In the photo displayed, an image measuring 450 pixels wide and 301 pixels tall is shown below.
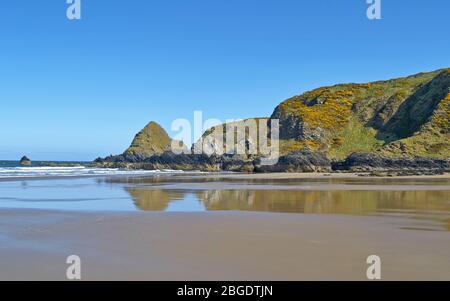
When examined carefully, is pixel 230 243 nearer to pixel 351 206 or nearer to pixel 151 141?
pixel 351 206

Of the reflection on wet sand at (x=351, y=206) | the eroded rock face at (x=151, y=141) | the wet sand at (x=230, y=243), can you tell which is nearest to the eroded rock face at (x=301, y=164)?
the reflection on wet sand at (x=351, y=206)

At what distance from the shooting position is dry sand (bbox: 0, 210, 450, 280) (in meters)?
7.57

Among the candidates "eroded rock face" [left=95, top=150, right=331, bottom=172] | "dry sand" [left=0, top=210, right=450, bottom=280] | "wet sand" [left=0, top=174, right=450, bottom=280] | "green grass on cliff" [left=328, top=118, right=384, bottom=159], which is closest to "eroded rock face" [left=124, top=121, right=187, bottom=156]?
"eroded rock face" [left=95, top=150, right=331, bottom=172]

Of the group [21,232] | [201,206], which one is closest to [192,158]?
[201,206]

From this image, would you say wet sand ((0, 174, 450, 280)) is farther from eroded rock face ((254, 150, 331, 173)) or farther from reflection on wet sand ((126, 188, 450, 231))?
eroded rock face ((254, 150, 331, 173))

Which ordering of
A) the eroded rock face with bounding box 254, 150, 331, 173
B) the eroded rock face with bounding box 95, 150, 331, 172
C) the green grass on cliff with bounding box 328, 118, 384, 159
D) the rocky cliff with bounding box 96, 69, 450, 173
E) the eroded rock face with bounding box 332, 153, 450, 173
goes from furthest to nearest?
the green grass on cliff with bounding box 328, 118, 384, 159, the eroded rock face with bounding box 95, 150, 331, 172, the eroded rock face with bounding box 254, 150, 331, 173, the rocky cliff with bounding box 96, 69, 450, 173, the eroded rock face with bounding box 332, 153, 450, 173

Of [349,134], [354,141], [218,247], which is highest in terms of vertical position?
[349,134]

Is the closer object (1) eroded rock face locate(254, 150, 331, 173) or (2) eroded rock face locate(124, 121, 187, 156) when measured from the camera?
(1) eroded rock face locate(254, 150, 331, 173)

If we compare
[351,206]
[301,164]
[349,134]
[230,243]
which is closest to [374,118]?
[349,134]

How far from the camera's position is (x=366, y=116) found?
92750 millimetres

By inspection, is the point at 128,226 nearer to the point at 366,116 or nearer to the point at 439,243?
the point at 439,243

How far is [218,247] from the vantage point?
9.86 meters

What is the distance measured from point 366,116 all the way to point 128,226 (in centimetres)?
8729

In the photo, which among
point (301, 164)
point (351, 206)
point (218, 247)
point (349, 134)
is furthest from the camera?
point (349, 134)
